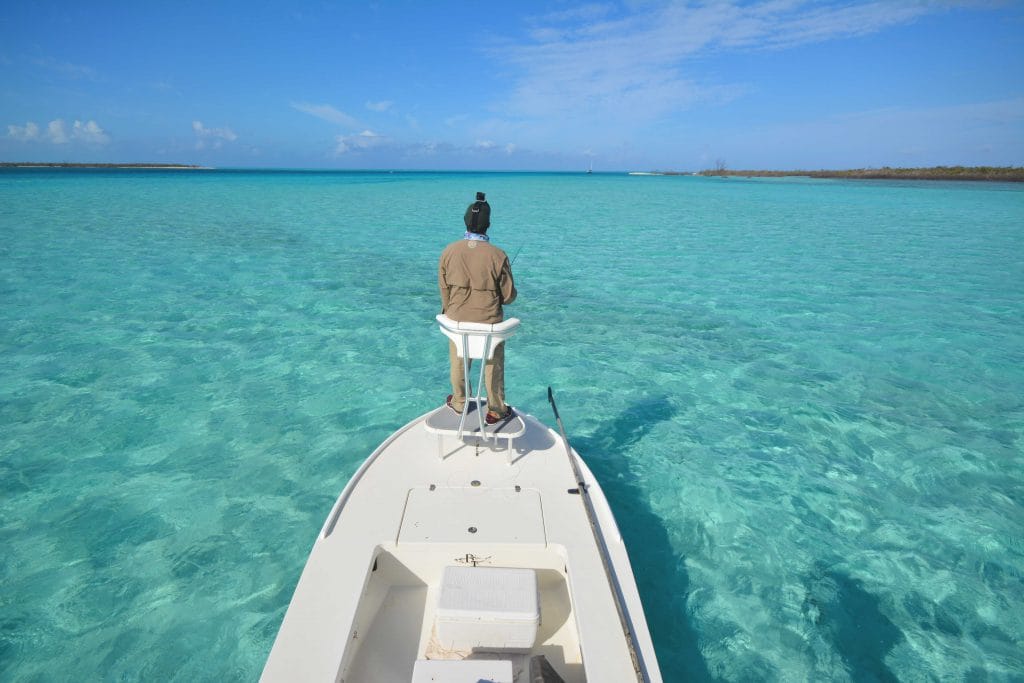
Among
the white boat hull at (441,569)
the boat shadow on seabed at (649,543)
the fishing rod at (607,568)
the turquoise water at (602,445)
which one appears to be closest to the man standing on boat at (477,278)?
the white boat hull at (441,569)

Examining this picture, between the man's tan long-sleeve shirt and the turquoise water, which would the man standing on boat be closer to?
the man's tan long-sleeve shirt

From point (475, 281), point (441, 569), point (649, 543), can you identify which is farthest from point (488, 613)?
point (649, 543)

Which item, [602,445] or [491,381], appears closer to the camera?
[491,381]

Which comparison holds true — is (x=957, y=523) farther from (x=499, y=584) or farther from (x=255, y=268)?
(x=255, y=268)

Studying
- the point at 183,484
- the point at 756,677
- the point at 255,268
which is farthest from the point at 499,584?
the point at 255,268

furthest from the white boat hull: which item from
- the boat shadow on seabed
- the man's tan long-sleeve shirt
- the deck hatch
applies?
the boat shadow on seabed

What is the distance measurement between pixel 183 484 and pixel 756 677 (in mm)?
6229

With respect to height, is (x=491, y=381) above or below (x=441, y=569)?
above

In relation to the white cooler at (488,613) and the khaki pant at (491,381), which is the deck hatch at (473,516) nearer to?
the white cooler at (488,613)

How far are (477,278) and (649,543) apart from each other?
331cm

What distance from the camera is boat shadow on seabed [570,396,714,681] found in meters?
4.34

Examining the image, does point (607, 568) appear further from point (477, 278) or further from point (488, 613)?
point (477, 278)

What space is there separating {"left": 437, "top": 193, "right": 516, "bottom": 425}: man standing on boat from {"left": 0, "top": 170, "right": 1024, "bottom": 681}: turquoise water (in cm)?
287

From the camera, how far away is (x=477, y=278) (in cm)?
451
